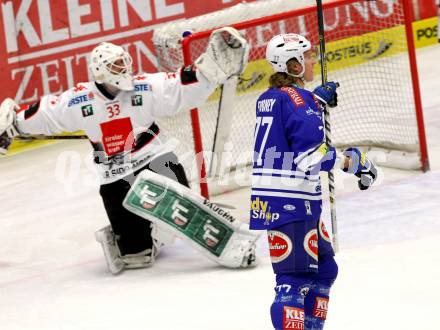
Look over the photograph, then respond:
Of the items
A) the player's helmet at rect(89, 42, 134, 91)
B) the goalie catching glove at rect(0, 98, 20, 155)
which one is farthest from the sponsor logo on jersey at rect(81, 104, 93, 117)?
the goalie catching glove at rect(0, 98, 20, 155)

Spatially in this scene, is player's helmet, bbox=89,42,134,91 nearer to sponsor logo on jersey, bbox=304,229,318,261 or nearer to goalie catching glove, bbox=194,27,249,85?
goalie catching glove, bbox=194,27,249,85

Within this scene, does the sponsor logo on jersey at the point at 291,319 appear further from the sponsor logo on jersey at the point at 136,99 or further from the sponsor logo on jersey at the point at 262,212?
the sponsor logo on jersey at the point at 136,99

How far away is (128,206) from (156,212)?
5.8 inches

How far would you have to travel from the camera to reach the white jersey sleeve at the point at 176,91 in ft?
18.9

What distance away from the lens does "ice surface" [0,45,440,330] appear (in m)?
4.86

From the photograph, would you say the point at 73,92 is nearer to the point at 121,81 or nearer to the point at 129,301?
the point at 121,81

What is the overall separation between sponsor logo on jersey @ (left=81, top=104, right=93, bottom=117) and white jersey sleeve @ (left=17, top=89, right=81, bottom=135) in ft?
0.23

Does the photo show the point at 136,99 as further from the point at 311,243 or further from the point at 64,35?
the point at 64,35

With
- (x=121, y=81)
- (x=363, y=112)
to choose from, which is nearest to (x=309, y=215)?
(x=121, y=81)

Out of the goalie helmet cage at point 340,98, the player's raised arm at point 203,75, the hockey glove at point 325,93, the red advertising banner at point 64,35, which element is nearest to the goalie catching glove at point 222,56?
the player's raised arm at point 203,75

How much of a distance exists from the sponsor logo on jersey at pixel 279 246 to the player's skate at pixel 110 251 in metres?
1.97

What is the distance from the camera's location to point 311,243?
3.96m

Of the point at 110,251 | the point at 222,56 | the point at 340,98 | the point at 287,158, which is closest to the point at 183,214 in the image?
the point at 110,251

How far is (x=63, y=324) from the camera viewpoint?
5.15 metres
